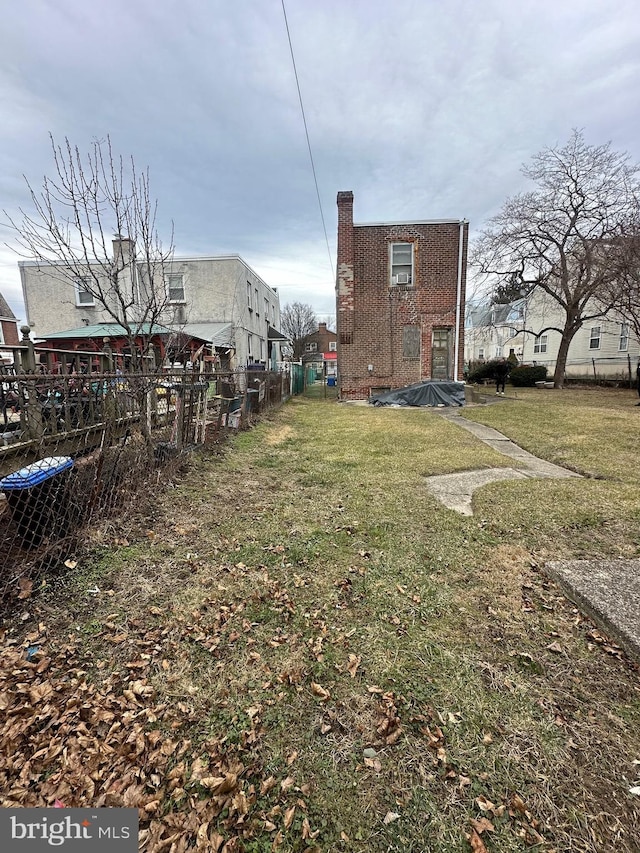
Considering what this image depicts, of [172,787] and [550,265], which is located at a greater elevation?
[550,265]

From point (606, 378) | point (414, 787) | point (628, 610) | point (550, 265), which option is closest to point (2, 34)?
point (414, 787)

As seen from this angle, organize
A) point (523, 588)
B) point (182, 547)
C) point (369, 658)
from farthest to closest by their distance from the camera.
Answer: point (182, 547) → point (523, 588) → point (369, 658)

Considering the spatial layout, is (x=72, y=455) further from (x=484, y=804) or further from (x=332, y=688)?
(x=484, y=804)

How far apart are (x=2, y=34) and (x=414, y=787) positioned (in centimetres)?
868

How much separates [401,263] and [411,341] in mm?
3161

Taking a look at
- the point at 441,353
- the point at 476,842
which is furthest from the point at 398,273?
the point at 476,842

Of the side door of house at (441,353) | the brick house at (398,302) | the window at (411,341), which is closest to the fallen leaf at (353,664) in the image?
the brick house at (398,302)

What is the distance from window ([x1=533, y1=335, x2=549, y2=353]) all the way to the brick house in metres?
19.8

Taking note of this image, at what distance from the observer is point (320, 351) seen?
60.5 metres

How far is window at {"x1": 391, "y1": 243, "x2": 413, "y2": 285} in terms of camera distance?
15562 millimetres

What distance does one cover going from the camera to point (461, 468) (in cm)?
573

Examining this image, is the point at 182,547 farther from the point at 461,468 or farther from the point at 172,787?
the point at 461,468

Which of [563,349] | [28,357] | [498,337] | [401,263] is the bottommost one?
[28,357]

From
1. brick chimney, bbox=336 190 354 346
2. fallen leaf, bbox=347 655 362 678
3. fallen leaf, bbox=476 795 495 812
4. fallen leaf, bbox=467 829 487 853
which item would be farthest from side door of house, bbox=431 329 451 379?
fallen leaf, bbox=467 829 487 853
